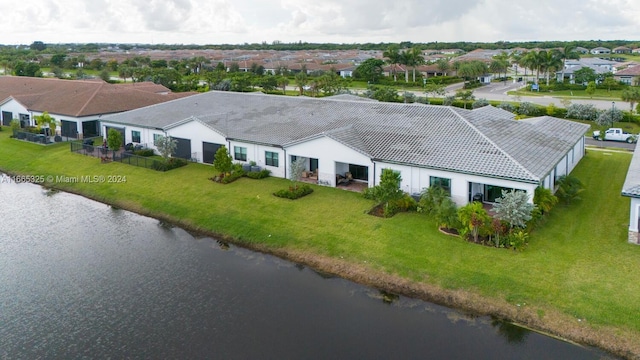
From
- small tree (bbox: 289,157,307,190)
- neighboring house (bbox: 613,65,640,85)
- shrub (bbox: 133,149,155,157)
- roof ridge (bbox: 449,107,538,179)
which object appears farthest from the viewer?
neighboring house (bbox: 613,65,640,85)

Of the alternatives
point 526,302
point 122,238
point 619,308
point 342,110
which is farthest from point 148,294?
point 342,110

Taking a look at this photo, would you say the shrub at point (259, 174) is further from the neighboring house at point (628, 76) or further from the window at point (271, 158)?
the neighboring house at point (628, 76)

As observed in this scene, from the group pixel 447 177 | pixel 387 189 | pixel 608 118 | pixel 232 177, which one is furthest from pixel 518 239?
pixel 608 118

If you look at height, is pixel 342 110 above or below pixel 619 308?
above

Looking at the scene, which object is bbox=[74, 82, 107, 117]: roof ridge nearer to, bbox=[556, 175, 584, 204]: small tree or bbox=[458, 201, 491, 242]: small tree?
bbox=[458, 201, 491, 242]: small tree

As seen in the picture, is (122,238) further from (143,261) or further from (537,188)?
(537,188)

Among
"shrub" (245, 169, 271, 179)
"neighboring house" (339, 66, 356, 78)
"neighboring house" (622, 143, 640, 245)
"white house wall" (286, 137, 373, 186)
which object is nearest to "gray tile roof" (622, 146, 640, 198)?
"neighboring house" (622, 143, 640, 245)

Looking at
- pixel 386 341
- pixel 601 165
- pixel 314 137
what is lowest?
pixel 386 341

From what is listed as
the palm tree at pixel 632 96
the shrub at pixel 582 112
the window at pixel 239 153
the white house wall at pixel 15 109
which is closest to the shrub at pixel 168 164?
the window at pixel 239 153
